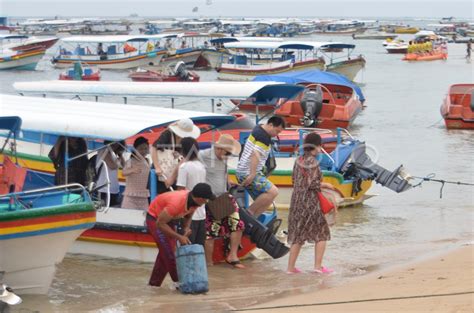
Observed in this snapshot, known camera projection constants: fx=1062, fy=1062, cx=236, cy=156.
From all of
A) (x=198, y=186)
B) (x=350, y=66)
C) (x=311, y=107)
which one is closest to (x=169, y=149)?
(x=198, y=186)

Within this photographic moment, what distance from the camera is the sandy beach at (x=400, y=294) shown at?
8445mm

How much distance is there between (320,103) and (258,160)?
14.9m

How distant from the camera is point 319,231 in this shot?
1016cm

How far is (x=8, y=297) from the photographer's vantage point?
28.7 feet

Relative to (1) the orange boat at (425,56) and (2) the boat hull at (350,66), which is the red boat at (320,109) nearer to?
(2) the boat hull at (350,66)

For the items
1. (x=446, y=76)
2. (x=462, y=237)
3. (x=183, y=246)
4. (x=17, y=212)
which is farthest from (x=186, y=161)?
(x=446, y=76)

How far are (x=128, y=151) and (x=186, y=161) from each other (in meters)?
1.48

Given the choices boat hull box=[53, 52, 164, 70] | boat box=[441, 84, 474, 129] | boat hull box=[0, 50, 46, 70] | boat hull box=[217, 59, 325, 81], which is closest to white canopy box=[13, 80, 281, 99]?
boat box=[441, 84, 474, 129]

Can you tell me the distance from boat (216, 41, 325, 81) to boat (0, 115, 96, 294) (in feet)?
93.6

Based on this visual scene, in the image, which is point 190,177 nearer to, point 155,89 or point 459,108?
point 155,89

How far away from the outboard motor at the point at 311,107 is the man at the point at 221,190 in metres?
13.9

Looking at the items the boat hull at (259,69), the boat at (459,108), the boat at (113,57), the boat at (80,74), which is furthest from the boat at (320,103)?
the boat at (113,57)

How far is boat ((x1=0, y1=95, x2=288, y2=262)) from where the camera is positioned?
10.3 metres

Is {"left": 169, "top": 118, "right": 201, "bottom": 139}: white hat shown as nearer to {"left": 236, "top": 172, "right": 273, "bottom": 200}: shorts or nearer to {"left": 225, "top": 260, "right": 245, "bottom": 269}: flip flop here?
{"left": 236, "top": 172, "right": 273, "bottom": 200}: shorts
